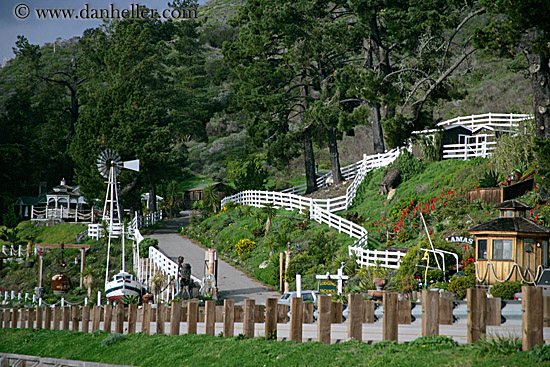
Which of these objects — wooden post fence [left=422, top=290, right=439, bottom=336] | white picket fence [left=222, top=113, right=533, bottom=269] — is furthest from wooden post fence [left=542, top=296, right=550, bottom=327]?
white picket fence [left=222, top=113, right=533, bottom=269]

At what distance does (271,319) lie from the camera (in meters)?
13.2

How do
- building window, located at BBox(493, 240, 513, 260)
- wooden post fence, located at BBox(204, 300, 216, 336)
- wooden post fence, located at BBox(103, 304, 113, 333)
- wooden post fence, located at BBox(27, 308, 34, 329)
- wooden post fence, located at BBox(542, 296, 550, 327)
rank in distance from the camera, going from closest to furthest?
wooden post fence, located at BBox(542, 296, 550, 327), wooden post fence, located at BBox(204, 300, 216, 336), wooden post fence, located at BBox(103, 304, 113, 333), building window, located at BBox(493, 240, 513, 260), wooden post fence, located at BBox(27, 308, 34, 329)

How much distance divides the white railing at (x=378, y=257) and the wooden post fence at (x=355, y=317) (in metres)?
17.1

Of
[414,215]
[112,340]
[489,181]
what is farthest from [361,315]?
[414,215]

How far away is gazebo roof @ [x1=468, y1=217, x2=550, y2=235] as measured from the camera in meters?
21.6

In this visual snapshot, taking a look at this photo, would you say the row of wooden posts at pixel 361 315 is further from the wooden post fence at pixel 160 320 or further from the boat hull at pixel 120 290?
the boat hull at pixel 120 290

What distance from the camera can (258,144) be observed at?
52.4 metres

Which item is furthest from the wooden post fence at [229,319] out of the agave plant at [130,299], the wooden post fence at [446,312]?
the agave plant at [130,299]

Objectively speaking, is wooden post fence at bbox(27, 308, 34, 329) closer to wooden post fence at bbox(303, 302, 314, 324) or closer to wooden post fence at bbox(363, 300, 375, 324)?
wooden post fence at bbox(303, 302, 314, 324)

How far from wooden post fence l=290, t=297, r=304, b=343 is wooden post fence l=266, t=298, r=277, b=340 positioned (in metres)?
0.70

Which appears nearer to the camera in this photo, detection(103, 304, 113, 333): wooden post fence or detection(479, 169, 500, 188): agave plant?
detection(103, 304, 113, 333): wooden post fence

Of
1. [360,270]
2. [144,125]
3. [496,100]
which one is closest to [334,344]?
[360,270]

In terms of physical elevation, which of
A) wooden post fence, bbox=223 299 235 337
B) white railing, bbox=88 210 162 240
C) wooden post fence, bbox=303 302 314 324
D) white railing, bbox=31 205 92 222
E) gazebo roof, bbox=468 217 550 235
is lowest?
wooden post fence, bbox=223 299 235 337

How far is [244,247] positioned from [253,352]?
27.9 m
